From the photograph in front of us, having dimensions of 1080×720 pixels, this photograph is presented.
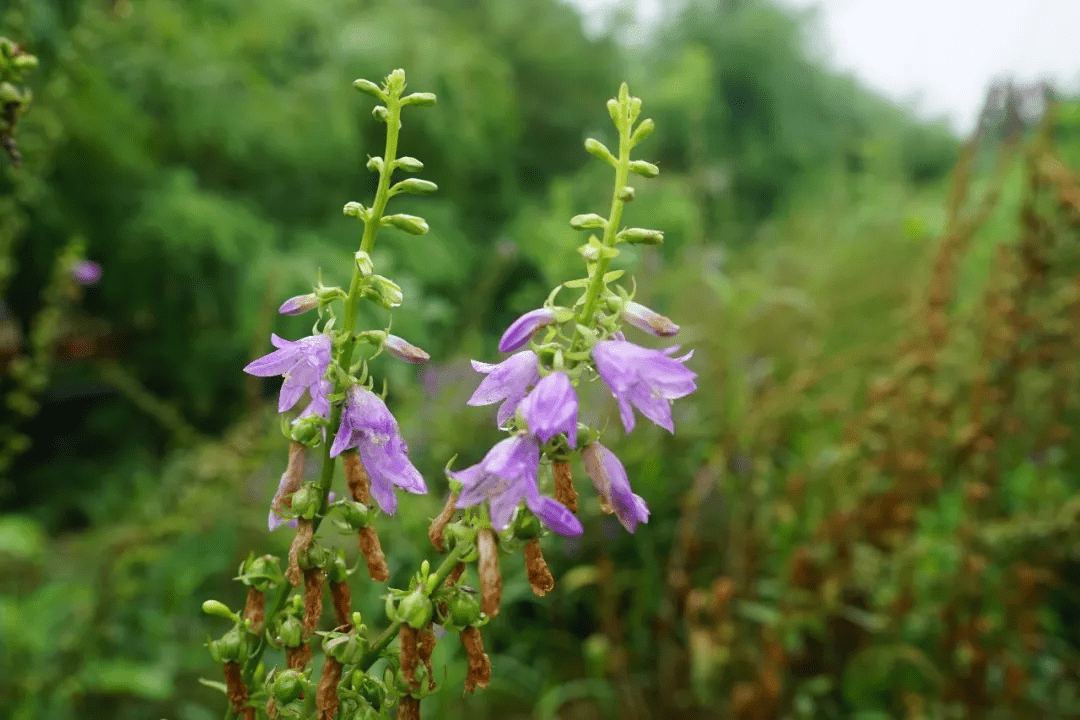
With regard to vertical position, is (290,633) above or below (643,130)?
below

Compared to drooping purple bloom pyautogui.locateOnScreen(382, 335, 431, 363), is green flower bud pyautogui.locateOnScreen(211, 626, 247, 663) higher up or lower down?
lower down

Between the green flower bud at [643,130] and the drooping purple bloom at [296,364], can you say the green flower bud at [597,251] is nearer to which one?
the green flower bud at [643,130]

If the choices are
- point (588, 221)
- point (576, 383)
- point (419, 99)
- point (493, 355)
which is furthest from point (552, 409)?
point (493, 355)

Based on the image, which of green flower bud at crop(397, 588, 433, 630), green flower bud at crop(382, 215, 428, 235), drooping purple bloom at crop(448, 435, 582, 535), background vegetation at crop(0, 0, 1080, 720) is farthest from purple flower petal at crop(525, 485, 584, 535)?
background vegetation at crop(0, 0, 1080, 720)

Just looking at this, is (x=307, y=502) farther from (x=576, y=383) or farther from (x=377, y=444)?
(x=576, y=383)

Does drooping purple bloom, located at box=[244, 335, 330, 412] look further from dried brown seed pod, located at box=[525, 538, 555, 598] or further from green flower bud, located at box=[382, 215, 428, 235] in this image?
dried brown seed pod, located at box=[525, 538, 555, 598]

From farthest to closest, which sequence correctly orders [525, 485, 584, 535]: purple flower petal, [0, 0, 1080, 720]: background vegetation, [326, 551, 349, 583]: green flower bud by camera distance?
1. [0, 0, 1080, 720]: background vegetation
2. [326, 551, 349, 583]: green flower bud
3. [525, 485, 584, 535]: purple flower petal

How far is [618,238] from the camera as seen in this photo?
603 millimetres

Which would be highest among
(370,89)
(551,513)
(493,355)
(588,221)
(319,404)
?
(493,355)

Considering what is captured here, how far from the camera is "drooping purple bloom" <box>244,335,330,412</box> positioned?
629 millimetres

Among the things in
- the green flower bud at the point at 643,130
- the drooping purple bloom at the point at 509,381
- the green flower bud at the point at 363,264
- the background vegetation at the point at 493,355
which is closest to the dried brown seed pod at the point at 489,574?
the drooping purple bloom at the point at 509,381

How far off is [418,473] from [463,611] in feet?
0.38

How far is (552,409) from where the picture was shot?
55 cm

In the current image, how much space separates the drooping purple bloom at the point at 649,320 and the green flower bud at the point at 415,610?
260mm
